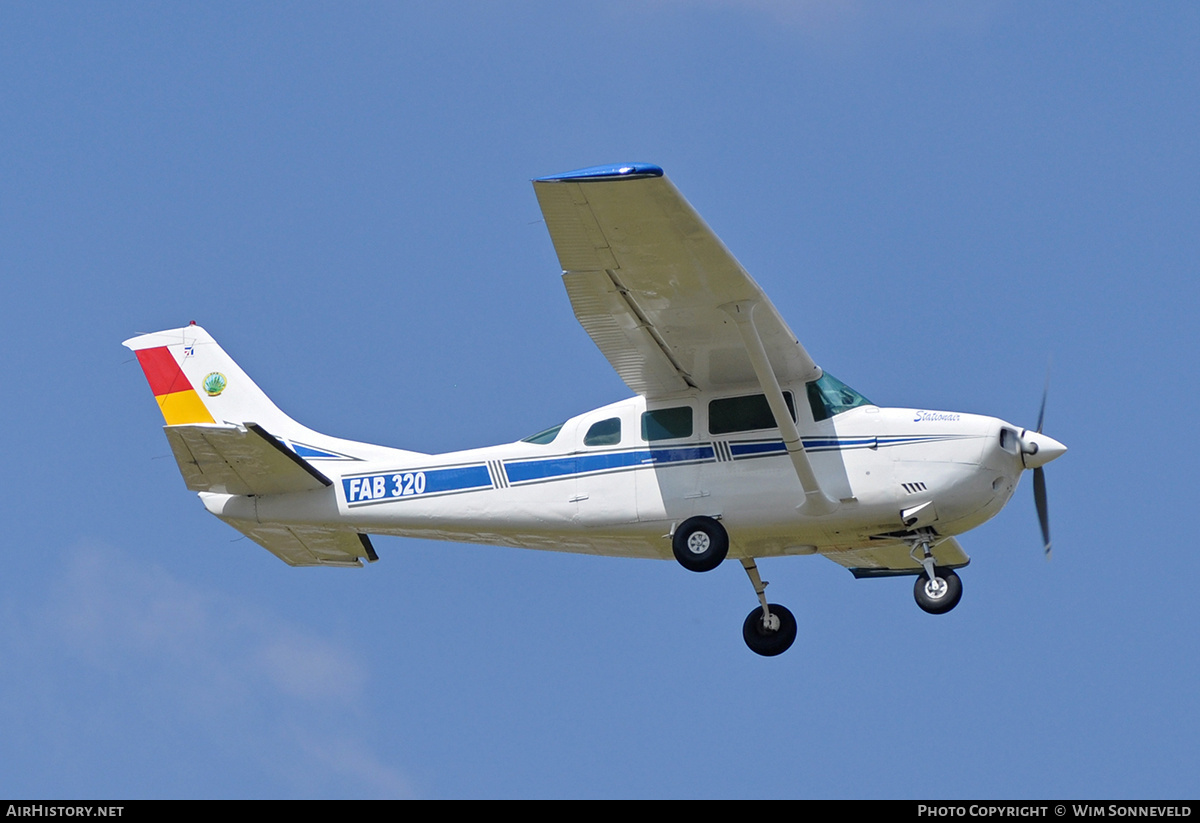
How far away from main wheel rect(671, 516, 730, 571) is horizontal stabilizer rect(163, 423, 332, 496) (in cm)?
417

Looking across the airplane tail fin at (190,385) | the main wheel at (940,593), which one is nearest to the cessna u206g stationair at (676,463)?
the main wheel at (940,593)

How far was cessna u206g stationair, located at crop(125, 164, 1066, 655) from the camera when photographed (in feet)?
51.5

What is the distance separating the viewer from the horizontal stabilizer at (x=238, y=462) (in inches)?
669

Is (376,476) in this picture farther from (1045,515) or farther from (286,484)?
(1045,515)

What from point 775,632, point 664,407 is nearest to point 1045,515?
point 775,632

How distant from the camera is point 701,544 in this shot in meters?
16.4

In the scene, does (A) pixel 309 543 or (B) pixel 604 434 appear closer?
(B) pixel 604 434

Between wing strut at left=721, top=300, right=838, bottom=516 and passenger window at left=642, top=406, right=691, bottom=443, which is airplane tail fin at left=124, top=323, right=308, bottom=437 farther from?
wing strut at left=721, top=300, right=838, bottom=516

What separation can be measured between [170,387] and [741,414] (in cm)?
764

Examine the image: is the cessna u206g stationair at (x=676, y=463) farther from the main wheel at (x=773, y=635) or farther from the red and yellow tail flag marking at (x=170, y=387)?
the red and yellow tail flag marking at (x=170, y=387)

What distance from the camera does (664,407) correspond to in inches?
672

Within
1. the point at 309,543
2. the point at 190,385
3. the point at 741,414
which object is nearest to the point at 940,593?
the point at 741,414

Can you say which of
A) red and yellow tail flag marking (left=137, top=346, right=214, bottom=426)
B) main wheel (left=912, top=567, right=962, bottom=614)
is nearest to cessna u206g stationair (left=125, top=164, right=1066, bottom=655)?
main wheel (left=912, top=567, right=962, bottom=614)

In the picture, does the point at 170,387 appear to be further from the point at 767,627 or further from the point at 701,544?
the point at 767,627
